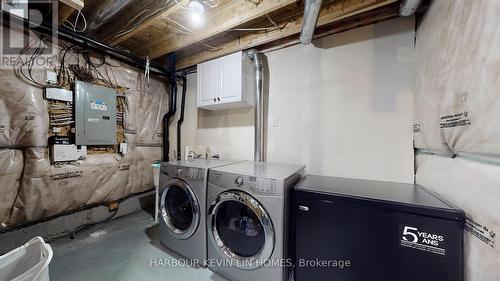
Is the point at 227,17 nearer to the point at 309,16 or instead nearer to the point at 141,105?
the point at 309,16

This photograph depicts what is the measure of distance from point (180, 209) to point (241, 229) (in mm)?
712

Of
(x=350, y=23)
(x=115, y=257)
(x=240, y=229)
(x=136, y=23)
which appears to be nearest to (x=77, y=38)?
(x=136, y=23)

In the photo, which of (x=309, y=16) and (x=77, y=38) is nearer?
(x=309, y=16)

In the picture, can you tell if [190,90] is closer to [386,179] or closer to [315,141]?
[315,141]

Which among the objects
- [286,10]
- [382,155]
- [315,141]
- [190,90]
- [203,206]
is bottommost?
[203,206]

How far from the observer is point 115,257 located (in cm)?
170

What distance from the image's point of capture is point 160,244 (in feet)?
6.29

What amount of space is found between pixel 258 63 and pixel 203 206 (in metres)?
1.62

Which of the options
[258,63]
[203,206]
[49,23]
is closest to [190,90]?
[258,63]

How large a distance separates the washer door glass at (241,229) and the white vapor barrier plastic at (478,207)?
37.0 inches

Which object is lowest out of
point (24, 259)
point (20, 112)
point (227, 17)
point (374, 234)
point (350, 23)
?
point (24, 259)

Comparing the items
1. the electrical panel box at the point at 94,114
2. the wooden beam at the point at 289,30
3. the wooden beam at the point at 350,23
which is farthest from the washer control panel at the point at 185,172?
the wooden beam at the point at 350,23

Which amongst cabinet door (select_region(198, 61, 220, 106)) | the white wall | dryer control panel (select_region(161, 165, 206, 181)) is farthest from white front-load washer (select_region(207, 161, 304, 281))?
cabinet door (select_region(198, 61, 220, 106))

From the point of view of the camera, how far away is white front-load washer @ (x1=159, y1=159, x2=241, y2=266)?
1553 mm
